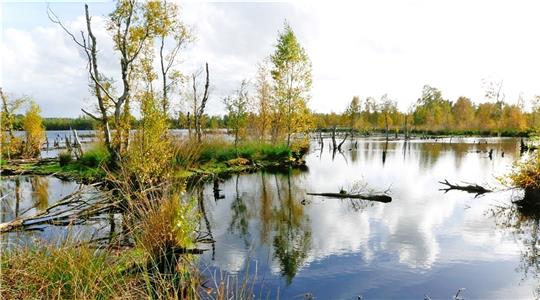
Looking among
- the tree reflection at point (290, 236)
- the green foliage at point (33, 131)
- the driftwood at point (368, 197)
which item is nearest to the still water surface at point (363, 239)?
the tree reflection at point (290, 236)

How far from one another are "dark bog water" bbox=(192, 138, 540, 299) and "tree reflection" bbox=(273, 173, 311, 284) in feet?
0.10

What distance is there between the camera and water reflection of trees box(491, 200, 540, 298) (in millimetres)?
9719

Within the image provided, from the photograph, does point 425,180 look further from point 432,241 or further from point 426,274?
point 426,274

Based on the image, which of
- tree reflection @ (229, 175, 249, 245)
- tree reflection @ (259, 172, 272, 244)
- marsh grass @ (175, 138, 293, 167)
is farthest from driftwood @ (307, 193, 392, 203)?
marsh grass @ (175, 138, 293, 167)

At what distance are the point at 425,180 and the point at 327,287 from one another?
57.3 ft

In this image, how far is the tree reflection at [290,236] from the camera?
9.72 m

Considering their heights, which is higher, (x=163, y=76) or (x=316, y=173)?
(x=163, y=76)

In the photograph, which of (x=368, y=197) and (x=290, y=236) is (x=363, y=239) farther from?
(x=368, y=197)

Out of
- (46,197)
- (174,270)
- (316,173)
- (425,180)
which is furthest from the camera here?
(316,173)

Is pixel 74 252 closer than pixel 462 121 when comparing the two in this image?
Yes

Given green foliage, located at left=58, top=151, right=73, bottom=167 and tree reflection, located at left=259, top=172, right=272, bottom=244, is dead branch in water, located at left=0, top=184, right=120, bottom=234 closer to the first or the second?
tree reflection, located at left=259, top=172, right=272, bottom=244

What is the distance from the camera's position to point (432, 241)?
466 inches

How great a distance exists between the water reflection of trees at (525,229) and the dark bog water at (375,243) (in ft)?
0.10

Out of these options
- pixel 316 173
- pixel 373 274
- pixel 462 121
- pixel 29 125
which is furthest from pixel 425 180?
pixel 462 121
